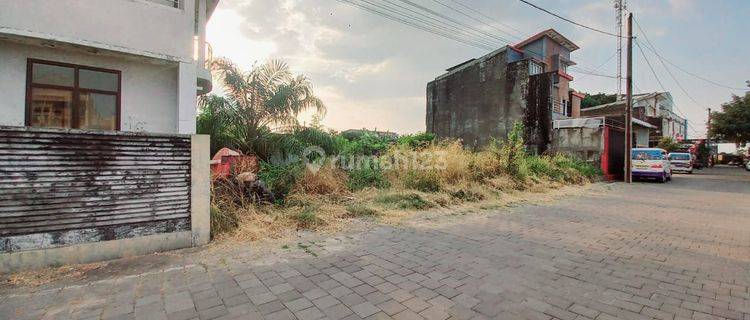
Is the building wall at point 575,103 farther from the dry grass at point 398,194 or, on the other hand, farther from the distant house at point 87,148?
the distant house at point 87,148

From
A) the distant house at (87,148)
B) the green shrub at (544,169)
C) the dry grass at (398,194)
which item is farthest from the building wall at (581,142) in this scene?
the distant house at (87,148)

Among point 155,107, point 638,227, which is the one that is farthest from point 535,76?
point 155,107

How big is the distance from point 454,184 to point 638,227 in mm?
4262

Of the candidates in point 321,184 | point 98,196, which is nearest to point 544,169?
point 321,184

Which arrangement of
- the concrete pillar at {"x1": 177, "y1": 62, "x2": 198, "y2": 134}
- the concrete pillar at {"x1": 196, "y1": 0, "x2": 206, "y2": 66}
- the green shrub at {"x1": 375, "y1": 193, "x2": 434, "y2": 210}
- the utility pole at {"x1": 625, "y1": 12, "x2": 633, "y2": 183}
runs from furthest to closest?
the utility pole at {"x1": 625, "y1": 12, "x2": 633, "y2": 183} → the concrete pillar at {"x1": 196, "y1": 0, "x2": 206, "y2": 66} → the concrete pillar at {"x1": 177, "y1": 62, "x2": 198, "y2": 134} → the green shrub at {"x1": 375, "y1": 193, "x2": 434, "y2": 210}

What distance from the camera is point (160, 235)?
4027mm

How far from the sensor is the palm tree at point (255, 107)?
11.1 meters

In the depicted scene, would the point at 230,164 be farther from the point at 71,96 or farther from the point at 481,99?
the point at 481,99

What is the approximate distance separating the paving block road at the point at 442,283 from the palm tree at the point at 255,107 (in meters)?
7.49

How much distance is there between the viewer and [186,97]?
7785mm

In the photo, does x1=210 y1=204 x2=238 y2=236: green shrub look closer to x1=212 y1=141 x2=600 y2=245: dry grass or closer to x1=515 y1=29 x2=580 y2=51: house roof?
x1=212 y1=141 x2=600 y2=245: dry grass

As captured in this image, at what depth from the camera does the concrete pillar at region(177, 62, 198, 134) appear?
768cm

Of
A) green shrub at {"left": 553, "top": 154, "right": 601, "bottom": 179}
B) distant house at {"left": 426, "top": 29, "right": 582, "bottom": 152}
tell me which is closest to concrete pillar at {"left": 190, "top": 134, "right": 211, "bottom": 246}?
green shrub at {"left": 553, "top": 154, "right": 601, "bottom": 179}

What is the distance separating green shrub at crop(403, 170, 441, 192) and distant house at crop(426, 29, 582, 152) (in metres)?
12.1
